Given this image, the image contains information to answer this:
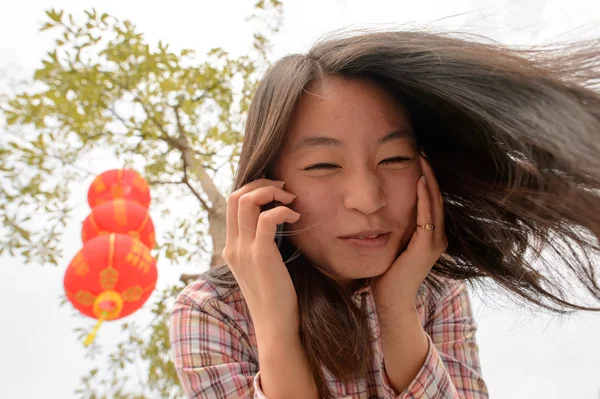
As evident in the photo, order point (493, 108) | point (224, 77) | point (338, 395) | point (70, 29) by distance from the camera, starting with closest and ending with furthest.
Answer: point (493, 108), point (338, 395), point (70, 29), point (224, 77)

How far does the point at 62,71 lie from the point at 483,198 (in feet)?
5.51

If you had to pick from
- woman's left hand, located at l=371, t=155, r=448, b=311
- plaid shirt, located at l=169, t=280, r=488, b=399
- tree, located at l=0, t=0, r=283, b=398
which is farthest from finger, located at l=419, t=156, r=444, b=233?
tree, located at l=0, t=0, r=283, b=398

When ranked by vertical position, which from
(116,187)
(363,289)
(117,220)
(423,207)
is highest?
(116,187)

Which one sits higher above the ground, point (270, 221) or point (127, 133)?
point (127, 133)

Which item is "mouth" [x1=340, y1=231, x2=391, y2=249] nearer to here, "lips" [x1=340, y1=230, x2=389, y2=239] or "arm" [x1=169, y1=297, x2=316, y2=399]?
"lips" [x1=340, y1=230, x2=389, y2=239]

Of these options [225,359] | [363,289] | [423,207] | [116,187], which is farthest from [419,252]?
[116,187]

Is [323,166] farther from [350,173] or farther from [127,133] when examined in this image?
[127,133]

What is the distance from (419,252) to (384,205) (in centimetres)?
14

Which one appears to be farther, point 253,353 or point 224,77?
point 224,77

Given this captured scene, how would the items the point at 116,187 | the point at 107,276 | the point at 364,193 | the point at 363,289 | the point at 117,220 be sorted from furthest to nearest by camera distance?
the point at 116,187
the point at 117,220
the point at 107,276
the point at 363,289
the point at 364,193

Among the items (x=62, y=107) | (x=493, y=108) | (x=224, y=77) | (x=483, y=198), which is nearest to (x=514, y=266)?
(x=483, y=198)

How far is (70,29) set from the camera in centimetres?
199

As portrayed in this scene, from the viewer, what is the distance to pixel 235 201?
3.01 ft

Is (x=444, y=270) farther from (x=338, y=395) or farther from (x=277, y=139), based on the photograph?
(x=277, y=139)
